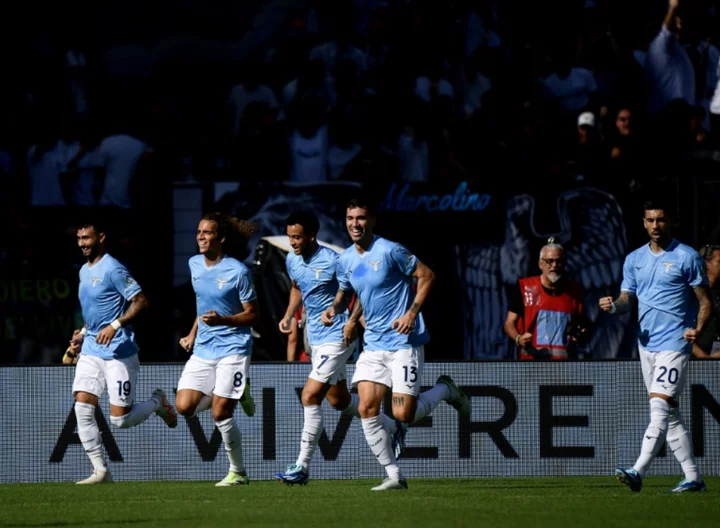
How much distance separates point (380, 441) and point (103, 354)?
2687mm

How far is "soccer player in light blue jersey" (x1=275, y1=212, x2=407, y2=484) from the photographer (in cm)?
1167

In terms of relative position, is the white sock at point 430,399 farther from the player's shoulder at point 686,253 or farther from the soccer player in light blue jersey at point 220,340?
the player's shoulder at point 686,253

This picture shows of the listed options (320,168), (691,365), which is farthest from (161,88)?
(691,365)

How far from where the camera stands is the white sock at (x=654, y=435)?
1073 cm

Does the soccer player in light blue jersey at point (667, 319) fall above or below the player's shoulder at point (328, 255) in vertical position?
below

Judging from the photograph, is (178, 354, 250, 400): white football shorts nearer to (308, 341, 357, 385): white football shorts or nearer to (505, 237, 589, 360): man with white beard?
(308, 341, 357, 385): white football shorts

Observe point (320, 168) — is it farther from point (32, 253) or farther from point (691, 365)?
point (691, 365)

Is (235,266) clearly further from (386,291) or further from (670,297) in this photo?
(670,297)

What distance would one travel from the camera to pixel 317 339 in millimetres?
11898

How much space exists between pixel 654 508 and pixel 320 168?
8.58 m

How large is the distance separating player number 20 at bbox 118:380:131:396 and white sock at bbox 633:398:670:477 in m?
4.29

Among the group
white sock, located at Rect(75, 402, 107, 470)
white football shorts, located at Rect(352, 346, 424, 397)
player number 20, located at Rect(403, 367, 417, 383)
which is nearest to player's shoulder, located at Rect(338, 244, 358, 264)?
white football shorts, located at Rect(352, 346, 424, 397)

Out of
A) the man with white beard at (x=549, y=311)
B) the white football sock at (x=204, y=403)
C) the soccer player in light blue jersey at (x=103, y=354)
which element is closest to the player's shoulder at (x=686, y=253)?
the man with white beard at (x=549, y=311)

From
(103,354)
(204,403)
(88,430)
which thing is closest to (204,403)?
(204,403)
